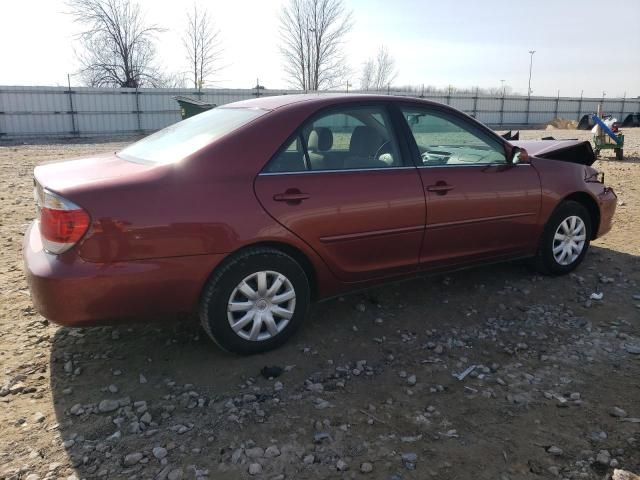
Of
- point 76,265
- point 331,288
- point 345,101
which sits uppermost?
point 345,101

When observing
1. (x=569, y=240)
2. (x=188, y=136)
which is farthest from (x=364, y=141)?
(x=569, y=240)

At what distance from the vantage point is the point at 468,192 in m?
3.93

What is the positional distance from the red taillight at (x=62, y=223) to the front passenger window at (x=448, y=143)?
2.30m

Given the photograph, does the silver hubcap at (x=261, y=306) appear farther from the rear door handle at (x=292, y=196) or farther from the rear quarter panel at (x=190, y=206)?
the rear door handle at (x=292, y=196)

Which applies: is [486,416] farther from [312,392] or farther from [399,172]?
[399,172]

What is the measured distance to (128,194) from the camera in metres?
2.82

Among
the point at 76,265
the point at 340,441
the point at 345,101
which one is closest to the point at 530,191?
the point at 345,101

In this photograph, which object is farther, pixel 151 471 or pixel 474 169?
pixel 474 169

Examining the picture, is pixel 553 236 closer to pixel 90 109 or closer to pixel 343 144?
pixel 343 144

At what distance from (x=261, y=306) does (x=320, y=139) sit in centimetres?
117

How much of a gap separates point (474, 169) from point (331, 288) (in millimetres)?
1480

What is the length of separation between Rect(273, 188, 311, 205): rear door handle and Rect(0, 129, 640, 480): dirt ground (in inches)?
38.7

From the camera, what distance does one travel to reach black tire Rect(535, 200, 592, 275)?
4562mm

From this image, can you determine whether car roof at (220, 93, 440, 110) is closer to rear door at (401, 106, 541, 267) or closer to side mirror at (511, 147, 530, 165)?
rear door at (401, 106, 541, 267)
